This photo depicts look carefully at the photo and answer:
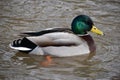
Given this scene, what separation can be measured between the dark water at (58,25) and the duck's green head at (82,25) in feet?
1.62

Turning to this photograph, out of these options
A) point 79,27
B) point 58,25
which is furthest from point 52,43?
point 58,25

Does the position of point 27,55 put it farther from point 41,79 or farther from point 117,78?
point 117,78

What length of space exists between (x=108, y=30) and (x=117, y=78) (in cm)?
277

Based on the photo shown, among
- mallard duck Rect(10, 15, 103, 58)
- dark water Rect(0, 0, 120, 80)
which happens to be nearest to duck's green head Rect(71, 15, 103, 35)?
mallard duck Rect(10, 15, 103, 58)

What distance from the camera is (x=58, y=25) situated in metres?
11.5

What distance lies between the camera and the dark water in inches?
350

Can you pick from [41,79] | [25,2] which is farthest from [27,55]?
[25,2]

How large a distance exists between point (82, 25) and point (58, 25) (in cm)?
147

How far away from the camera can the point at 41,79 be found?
28.1ft

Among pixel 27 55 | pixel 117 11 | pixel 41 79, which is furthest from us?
pixel 117 11

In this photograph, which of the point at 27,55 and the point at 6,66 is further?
the point at 27,55

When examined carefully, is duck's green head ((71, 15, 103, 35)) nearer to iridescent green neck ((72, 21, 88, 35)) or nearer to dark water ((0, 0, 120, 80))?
iridescent green neck ((72, 21, 88, 35))

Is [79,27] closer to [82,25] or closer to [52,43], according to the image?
[82,25]

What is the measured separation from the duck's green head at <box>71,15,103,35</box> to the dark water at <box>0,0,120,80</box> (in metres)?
0.49
